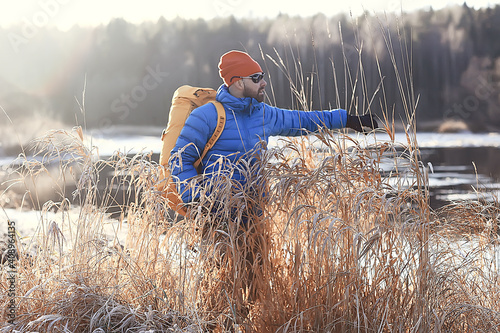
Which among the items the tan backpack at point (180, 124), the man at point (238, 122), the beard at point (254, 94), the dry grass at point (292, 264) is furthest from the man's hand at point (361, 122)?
the tan backpack at point (180, 124)

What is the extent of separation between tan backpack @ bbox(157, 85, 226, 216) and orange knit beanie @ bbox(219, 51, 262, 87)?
179 mm

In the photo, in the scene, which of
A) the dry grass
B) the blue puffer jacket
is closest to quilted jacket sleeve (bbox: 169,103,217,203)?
the blue puffer jacket

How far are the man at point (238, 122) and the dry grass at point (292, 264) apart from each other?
221 mm

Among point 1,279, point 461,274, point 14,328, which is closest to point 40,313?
point 14,328

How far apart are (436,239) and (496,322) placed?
0.46 metres

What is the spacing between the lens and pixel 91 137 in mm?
3146

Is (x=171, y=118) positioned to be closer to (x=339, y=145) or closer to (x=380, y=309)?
(x=339, y=145)

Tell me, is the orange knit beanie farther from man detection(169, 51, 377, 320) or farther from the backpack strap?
the backpack strap

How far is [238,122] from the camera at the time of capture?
10.2 ft

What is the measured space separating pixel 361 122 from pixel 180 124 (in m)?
1.06

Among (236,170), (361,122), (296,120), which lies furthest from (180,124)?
(361,122)

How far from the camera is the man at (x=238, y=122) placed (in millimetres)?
2945

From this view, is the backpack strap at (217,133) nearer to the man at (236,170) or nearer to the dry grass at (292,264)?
the man at (236,170)

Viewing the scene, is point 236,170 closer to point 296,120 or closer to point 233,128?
point 233,128
